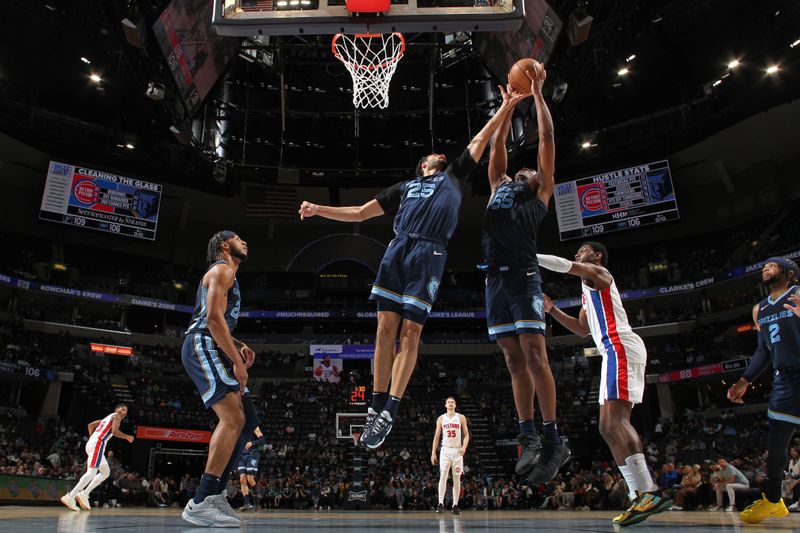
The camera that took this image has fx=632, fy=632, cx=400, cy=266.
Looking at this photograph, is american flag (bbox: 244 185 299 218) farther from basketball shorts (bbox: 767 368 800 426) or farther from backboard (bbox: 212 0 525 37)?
basketball shorts (bbox: 767 368 800 426)

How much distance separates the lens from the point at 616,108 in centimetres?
2736

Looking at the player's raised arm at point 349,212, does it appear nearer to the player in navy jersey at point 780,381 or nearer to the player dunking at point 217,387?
the player dunking at point 217,387

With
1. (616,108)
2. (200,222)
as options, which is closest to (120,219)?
(200,222)

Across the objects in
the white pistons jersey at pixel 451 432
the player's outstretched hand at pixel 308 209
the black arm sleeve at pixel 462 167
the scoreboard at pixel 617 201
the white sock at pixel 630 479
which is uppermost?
the scoreboard at pixel 617 201

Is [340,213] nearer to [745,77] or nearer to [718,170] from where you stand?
[745,77]

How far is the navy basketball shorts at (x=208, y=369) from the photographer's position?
5.27m

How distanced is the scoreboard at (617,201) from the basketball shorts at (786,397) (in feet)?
66.9

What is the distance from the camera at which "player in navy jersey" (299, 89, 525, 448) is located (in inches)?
186

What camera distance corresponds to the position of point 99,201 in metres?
27.4

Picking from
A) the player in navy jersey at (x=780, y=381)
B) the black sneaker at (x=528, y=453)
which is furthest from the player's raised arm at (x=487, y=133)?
the player in navy jersey at (x=780, y=381)

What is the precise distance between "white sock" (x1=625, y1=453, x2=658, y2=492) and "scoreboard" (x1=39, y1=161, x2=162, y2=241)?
26.5 metres

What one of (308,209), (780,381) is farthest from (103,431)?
(780,381)

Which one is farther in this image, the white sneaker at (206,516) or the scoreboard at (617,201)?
the scoreboard at (617,201)

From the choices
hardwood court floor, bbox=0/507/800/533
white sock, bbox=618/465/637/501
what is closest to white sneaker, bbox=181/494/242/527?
hardwood court floor, bbox=0/507/800/533
